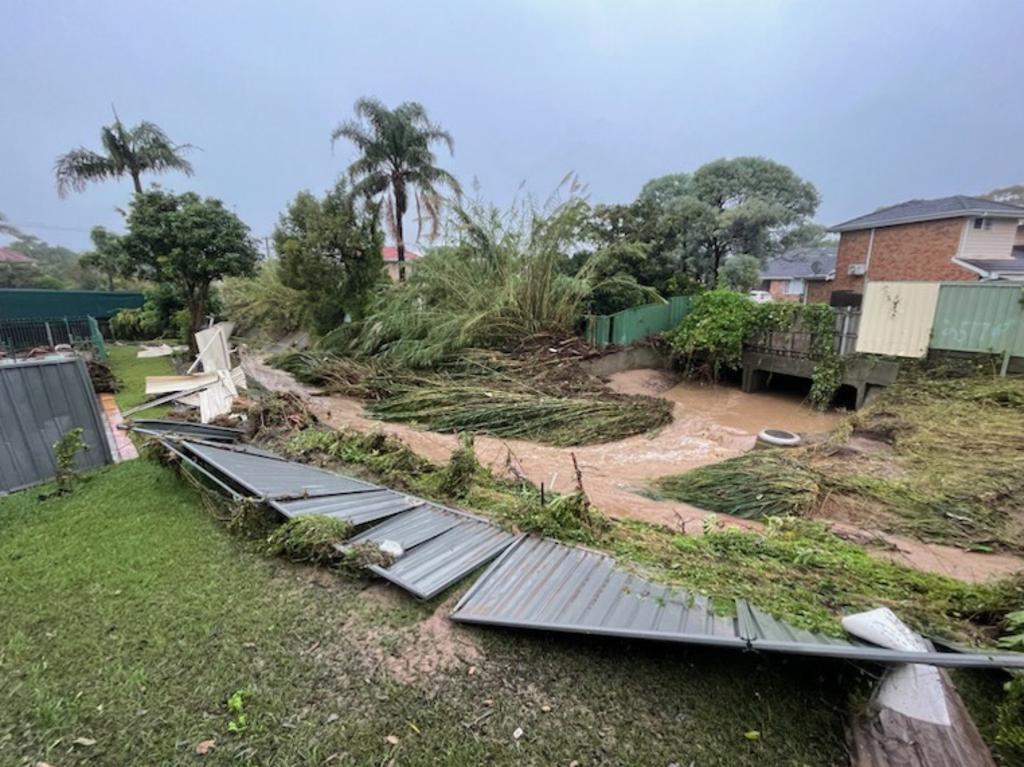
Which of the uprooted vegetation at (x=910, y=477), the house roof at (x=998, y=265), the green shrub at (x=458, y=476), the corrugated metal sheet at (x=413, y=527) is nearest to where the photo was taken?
the corrugated metal sheet at (x=413, y=527)

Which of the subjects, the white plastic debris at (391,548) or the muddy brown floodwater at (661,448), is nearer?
the white plastic debris at (391,548)

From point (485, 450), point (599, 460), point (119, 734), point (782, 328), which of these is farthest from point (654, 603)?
point (782, 328)

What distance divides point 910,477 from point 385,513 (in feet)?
17.3

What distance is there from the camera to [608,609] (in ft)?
7.90

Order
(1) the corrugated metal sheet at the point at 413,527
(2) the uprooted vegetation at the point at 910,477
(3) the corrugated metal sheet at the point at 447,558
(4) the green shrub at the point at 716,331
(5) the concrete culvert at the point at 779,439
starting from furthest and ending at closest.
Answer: (4) the green shrub at the point at 716,331, (5) the concrete culvert at the point at 779,439, (2) the uprooted vegetation at the point at 910,477, (1) the corrugated metal sheet at the point at 413,527, (3) the corrugated metal sheet at the point at 447,558

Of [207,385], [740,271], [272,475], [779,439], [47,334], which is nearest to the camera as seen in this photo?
[272,475]

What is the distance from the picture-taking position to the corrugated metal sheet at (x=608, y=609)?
1935mm

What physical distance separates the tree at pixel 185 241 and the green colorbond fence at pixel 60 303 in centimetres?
827

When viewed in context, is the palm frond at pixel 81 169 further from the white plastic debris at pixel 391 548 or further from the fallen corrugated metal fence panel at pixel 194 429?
the white plastic debris at pixel 391 548

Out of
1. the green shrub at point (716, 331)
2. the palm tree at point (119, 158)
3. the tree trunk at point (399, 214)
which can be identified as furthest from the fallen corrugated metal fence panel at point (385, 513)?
the palm tree at point (119, 158)

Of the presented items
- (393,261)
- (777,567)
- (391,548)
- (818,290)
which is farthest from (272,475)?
(818,290)

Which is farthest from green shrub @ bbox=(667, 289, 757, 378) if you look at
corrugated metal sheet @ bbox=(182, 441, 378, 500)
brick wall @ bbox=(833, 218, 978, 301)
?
corrugated metal sheet @ bbox=(182, 441, 378, 500)

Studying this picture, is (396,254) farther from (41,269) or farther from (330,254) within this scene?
(41,269)

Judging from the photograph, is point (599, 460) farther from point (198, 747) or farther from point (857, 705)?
point (198, 747)
